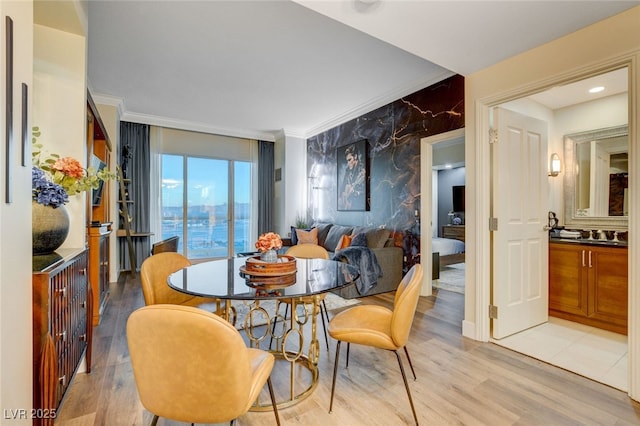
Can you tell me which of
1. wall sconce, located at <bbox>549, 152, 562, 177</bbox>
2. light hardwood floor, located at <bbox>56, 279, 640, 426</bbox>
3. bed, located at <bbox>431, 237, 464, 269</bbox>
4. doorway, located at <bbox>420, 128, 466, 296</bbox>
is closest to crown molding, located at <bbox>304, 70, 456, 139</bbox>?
doorway, located at <bbox>420, 128, 466, 296</bbox>

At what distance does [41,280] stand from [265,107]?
4138 mm

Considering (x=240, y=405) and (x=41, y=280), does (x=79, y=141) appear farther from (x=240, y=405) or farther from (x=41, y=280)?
(x=240, y=405)

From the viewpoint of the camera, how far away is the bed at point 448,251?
5305 millimetres

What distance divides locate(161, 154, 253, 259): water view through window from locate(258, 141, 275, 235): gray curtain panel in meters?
0.27

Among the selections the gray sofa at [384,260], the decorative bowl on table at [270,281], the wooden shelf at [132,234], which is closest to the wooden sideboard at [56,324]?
the decorative bowl on table at [270,281]

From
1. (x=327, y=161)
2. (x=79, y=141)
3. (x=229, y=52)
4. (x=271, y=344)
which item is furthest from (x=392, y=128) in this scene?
(x=79, y=141)

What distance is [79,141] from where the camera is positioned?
2131 millimetres

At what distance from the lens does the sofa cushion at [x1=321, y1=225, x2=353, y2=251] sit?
4925mm

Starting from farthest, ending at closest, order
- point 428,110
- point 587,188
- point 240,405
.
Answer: point 428,110
point 587,188
point 240,405

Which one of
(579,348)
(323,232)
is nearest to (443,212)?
(323,232)

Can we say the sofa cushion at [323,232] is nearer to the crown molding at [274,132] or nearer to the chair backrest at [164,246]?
the crown molding at [274,132]

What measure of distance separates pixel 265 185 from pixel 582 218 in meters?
5.38

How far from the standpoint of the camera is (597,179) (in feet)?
11.0

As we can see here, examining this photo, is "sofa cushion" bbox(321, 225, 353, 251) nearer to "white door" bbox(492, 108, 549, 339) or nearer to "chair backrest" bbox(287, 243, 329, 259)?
"chair backrest" bbox(287, 243, 329, 259)
